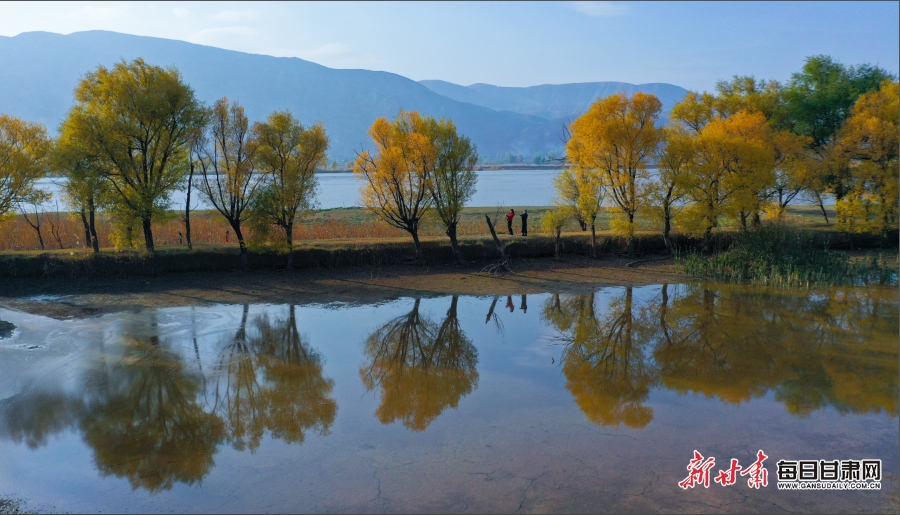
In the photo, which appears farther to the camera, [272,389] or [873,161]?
[873,161]

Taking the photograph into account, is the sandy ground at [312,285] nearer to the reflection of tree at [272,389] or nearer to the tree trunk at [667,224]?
the tree trunk at [667,224]

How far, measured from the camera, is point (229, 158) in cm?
1962

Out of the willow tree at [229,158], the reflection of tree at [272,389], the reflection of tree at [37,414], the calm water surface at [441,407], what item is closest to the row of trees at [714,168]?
the calm water surface at [441,407]

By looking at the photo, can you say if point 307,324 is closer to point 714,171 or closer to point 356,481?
point 356,481

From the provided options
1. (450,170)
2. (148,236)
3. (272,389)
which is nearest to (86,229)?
(148,236)

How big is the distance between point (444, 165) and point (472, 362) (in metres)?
10.6

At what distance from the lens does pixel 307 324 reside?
581 inches

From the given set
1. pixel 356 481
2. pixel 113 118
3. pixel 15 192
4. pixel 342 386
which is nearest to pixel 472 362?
pixel 342 386

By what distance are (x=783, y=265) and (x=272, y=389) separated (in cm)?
1599

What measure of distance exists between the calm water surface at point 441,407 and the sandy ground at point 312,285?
1578mm

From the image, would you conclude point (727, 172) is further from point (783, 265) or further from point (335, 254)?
point (335, 254)

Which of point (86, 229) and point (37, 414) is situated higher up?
point (86, 229)

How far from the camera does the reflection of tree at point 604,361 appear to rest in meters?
9.22

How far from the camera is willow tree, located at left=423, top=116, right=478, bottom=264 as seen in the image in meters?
20.8
